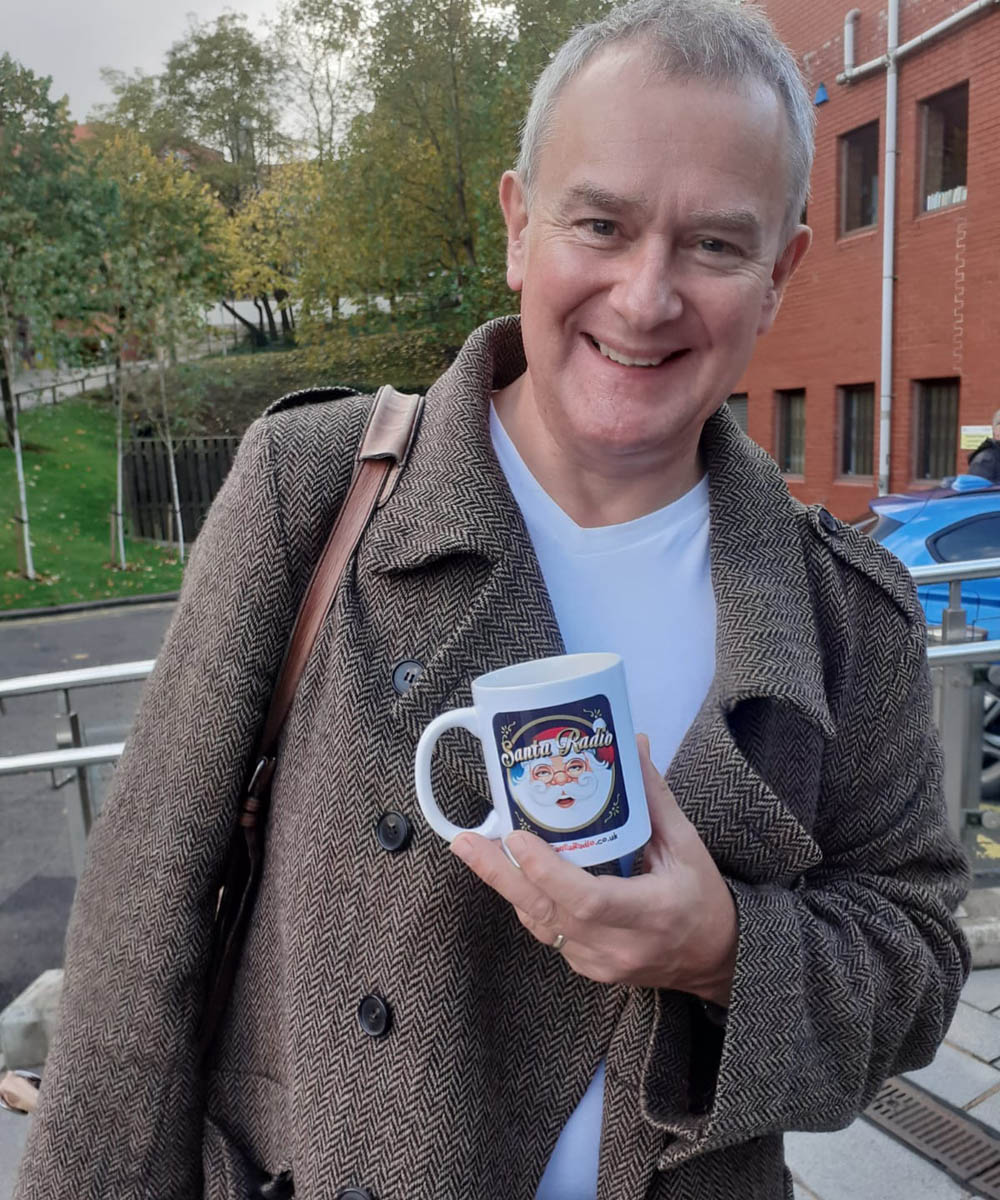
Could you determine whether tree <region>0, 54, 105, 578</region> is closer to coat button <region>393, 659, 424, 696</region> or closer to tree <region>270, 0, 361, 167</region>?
tree <region>270, 0, 361, 167</region>

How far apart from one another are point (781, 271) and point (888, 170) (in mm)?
14388

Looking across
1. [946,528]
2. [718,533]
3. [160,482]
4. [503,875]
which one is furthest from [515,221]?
[160,482]

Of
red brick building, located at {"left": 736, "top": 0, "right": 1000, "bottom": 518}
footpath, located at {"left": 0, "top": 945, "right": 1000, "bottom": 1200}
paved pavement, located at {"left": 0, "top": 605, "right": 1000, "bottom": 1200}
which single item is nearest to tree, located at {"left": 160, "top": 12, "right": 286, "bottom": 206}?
red brick building, located at {"left": 736, "top": 0, "right": 1000, "bottom": 518}

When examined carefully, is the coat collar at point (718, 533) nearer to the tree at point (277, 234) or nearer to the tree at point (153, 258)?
the tree at point (153, 258)

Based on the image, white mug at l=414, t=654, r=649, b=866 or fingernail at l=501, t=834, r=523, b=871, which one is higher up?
white mug at l=414, t=654, r=649, b=866

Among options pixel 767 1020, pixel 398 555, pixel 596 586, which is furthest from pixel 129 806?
pixel 767 1020

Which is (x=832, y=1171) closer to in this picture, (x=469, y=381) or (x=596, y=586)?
(x=596, y=586)

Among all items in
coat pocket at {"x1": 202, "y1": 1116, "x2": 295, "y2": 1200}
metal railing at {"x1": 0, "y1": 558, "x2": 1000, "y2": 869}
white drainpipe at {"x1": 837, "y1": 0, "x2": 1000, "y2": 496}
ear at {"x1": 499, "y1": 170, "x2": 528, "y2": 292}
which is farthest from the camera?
white drainpipe at {"x1": 837, "y1": 0, "x2": 1000, "y2": 496}

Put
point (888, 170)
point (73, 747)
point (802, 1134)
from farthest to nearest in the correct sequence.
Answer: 1. point (888, 170)
2. point (73, 747)
3. point (802, 1134)

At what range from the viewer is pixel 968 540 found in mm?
6184

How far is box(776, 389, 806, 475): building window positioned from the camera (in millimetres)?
16938

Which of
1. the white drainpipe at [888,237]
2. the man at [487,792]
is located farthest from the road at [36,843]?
the white drainpipe at [888,237]

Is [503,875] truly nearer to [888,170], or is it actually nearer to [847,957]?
[847,957]

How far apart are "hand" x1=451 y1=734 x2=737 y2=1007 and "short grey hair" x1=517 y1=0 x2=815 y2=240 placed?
2.31ft
